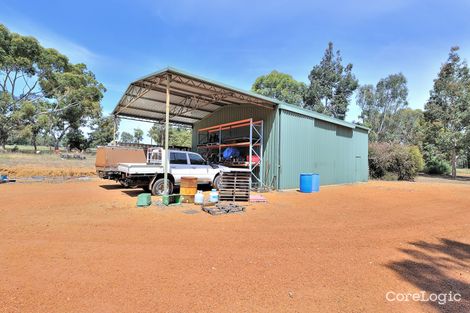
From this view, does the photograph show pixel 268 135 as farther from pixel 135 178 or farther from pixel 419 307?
pixel 419 307

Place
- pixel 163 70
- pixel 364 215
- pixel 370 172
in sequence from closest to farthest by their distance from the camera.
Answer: pixel 364 215 < pixel 163 70 < pixel 370 172

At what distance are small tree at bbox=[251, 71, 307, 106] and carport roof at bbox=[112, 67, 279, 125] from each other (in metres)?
22.0

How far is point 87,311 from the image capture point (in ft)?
8.39

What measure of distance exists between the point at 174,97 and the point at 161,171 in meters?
5.45

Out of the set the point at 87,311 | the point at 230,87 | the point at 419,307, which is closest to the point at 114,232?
the point at 87,311

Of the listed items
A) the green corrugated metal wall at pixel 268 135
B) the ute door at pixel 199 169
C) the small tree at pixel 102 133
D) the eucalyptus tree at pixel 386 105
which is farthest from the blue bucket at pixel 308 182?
the small tree at pixel 102 133

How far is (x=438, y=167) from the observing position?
30.8 m

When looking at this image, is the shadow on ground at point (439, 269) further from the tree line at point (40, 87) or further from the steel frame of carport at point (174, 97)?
the tree line at point (40, 87)

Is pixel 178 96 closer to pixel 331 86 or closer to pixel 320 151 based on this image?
pixel 320 151

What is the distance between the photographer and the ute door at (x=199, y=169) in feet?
36.1

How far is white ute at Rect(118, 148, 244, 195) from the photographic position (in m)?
9.23

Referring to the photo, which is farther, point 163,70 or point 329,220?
point 163,70

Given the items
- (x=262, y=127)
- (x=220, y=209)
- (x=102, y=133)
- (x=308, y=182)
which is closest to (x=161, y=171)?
(x=220, y=209)

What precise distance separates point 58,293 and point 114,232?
2.36 metres
